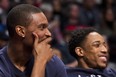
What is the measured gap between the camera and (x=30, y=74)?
8.96 ft

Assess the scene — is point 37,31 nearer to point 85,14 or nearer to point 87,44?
point 87,44

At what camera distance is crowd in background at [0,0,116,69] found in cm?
637

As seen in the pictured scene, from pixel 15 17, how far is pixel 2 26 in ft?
8.57

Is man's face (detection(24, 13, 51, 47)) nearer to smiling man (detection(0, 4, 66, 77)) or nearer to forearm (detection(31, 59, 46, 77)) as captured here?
smiling man (detection(0, 4, 66, 77))

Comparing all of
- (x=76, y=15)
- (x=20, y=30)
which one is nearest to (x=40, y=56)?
(x=20, y=30)

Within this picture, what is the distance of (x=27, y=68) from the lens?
2.75 meters

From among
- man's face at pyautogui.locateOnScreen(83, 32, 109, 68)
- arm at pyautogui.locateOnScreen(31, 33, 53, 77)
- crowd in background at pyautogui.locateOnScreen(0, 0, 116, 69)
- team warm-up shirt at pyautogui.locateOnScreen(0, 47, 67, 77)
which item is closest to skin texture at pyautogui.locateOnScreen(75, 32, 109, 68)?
man's face at pyautogui.locateOnScreen(83, 32, 109, 68)

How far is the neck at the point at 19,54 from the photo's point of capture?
275 cm

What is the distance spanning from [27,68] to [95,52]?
782mm

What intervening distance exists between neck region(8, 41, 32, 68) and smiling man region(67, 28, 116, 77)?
0.60 meters

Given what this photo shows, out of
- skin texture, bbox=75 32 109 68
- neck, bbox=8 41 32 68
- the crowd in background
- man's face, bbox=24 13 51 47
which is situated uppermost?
man's face, bbox=24 13 51 47

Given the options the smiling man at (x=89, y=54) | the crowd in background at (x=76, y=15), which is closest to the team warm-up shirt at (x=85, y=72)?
the smiling man at (x=89, y=54)

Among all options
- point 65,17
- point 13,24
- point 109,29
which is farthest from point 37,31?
point 109,29

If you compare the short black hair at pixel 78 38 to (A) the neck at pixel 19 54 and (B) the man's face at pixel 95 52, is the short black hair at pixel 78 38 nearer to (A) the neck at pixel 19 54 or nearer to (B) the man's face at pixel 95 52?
(B) the man's face at pixel 95 52
